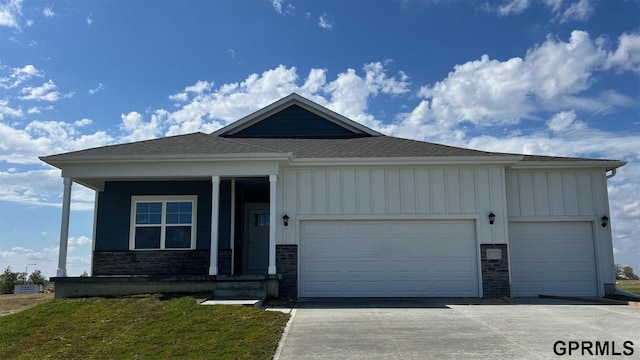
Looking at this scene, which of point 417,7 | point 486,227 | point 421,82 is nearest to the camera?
point 486,227

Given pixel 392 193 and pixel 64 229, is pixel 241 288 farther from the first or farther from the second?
pixel 64 229

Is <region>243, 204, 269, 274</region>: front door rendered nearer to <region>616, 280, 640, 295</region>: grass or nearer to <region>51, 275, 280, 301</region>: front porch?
<region>51, 275, 280, 301</region>: front porch

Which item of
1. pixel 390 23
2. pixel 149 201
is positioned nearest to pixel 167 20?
pixel 149 201

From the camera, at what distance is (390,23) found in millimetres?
14836

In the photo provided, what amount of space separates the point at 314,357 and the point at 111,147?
8859 mm

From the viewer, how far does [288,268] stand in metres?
12.3

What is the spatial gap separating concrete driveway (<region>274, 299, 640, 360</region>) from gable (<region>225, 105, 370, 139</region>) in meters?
6.04

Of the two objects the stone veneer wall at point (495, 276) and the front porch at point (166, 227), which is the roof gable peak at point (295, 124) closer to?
the front porch at point (166, 227)

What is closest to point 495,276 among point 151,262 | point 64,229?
point 151,262

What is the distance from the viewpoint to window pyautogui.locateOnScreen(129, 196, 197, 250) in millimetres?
13266

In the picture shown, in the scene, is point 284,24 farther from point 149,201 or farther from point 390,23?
point 149,201

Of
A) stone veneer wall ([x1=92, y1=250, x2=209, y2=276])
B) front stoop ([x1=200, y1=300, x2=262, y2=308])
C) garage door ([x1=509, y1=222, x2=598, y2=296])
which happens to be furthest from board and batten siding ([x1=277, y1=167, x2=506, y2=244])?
front stoop ([x1=200, y1=300, x2=262, y2=308])

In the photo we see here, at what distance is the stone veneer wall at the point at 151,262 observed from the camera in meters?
13.1

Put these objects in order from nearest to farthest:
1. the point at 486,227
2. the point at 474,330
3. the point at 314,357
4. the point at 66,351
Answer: the point at 314,357 → the point at 66,351 → the point at 474,330 → the point at 486,227
